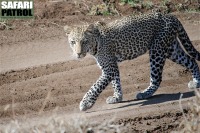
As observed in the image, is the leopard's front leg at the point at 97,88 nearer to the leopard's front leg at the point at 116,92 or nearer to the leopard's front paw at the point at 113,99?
the leopard's front leg at the point at 116,92

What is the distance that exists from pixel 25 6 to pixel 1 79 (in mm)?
3988

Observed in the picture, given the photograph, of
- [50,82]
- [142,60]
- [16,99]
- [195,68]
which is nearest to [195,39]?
[142,60]

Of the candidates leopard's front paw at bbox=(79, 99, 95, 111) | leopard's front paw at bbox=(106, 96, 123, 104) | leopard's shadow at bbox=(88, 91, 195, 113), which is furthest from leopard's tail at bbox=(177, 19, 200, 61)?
leopard's front paw at bbox=(79, 99, 95, 111)

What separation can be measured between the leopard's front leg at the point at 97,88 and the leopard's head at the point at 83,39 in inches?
15.1

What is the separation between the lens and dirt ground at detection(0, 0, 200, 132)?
11.7 m

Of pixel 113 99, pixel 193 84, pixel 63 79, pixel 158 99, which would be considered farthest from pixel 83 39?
pixel 193 84

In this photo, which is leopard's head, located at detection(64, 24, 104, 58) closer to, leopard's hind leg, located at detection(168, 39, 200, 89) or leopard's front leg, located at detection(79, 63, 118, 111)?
leopard's front leg, located at detection(79, 63, 118, 111)

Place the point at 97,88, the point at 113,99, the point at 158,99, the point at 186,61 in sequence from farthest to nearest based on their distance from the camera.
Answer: the point at 186,61
the point at 158,99
the point at 113,99
the point at 97,88

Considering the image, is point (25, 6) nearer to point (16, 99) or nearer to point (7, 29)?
point (7, 29)

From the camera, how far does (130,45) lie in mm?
12734

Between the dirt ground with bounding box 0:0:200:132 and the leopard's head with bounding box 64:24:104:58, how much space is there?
97 centimetres

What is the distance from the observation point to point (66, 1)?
18156 mm

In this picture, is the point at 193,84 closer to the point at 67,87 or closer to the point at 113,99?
the point at 113,99

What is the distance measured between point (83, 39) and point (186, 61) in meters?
2.18
